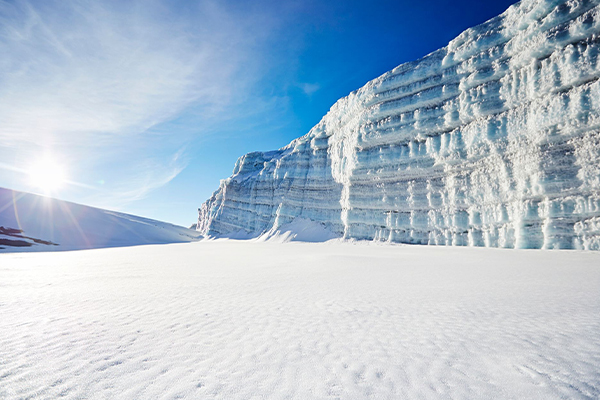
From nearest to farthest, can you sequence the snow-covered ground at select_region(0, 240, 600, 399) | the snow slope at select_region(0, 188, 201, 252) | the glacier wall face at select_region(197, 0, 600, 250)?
1. the snow-covered ground at select_region(0, 240, 600, 399)
2. the glacier wall face at select_region(197, 0, 600, 250)
3. the snow slope at select_region(0, 188, 201, 252)

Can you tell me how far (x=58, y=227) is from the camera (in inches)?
1251

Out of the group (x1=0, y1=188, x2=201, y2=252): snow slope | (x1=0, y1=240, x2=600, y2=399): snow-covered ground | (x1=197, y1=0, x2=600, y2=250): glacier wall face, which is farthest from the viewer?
(x1=0, y1=188, x2=201, y2=252): snow slope

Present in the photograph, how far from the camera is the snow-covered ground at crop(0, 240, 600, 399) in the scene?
2436 millimetres

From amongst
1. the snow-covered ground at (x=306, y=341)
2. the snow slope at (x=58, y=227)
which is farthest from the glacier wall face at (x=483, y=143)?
the snow slope at (x=58, y=227)

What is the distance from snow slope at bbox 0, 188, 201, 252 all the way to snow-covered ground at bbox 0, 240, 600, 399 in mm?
26040

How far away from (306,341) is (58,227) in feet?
135

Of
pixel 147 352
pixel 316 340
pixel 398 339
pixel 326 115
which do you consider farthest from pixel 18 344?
pixel 326 115

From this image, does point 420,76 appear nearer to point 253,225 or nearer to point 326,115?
point 326,115

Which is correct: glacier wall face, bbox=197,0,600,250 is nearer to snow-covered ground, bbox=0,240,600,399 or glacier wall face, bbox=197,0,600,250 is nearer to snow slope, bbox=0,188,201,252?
snow-covered ground, bbox=0,240,600,399

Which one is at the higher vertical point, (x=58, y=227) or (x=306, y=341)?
(x=58, y=227)

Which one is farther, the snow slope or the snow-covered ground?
the snow slope

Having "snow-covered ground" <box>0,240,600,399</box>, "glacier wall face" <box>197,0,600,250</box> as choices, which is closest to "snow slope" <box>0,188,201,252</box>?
"glacier wall face" <box>197,0,600,250</box>

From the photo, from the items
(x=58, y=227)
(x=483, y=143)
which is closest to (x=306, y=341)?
(x=483, y=143)

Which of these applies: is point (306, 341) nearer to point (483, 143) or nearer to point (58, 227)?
point (483, 143)
